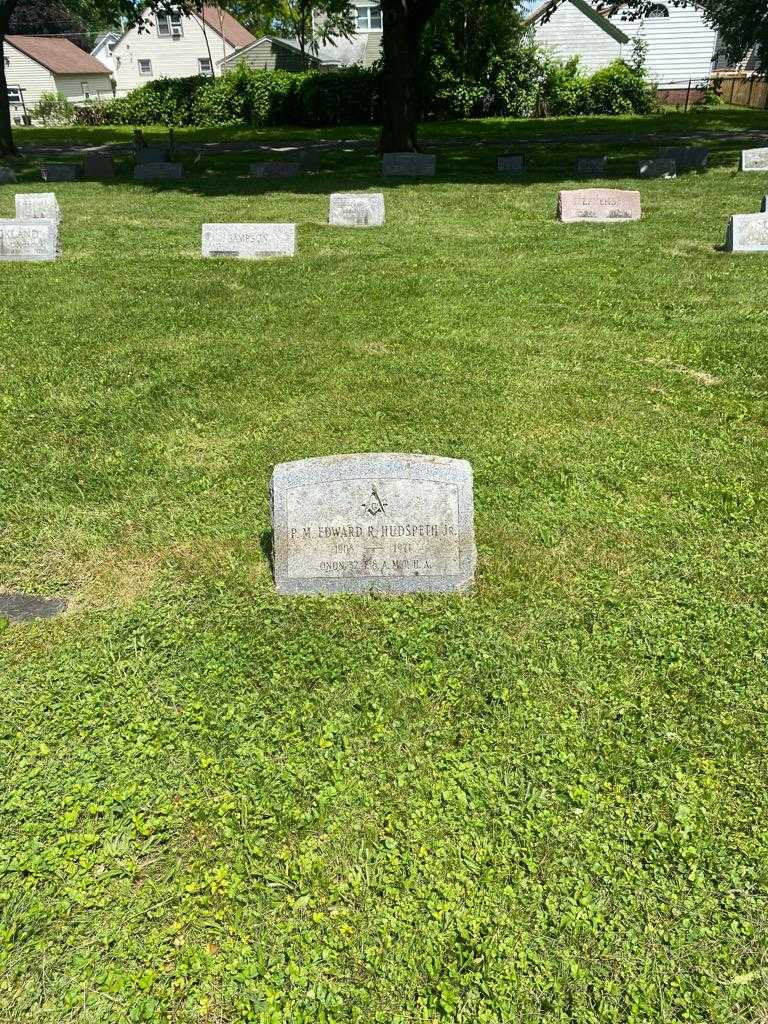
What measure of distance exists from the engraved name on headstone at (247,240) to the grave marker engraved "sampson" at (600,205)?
6.02 metres

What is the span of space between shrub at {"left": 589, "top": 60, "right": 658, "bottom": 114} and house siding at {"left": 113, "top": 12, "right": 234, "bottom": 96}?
33.5 meters

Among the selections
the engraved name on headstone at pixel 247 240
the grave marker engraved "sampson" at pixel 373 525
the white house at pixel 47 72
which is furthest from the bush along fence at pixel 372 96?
the grave marker engraved "sampson" at pixel 373 525

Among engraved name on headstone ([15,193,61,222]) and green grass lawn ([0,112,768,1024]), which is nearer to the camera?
green grass lawn ([0,112,768,1024])

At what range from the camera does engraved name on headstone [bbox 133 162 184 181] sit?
843 inches

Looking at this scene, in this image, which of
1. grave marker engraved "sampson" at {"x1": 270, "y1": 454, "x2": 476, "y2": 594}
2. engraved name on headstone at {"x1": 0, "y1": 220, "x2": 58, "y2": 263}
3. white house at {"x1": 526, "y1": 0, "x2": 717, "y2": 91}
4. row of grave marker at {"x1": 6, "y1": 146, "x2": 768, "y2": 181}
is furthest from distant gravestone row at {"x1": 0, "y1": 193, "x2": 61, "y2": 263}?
white house at {"x1": 526, "y1": 0, "x2": 717, "y2": 91}

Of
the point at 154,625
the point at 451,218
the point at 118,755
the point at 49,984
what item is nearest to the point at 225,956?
the point at 49,984

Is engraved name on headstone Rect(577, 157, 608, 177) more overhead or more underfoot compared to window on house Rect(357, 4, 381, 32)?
more underfoot

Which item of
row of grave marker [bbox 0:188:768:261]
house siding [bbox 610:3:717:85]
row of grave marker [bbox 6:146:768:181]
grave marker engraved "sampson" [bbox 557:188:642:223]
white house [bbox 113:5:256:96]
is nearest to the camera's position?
row of grave marker [bbox 0:188:768:261]

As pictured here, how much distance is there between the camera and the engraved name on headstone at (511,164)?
68.5ft

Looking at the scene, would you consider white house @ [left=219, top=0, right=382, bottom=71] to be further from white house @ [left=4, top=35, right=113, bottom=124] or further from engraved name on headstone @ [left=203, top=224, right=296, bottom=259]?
engraved name on headstone @ [left=203, top=224, right=296, bottom=259]

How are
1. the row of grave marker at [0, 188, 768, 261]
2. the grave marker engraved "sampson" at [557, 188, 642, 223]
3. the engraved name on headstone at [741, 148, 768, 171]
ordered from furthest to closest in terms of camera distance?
the engraved name on headstone at [741, 148, 768, 171], the grave marker engraved "sampson" at [557, 188, 642, 223], the row of grave marker at [0, 188, 768, 261]

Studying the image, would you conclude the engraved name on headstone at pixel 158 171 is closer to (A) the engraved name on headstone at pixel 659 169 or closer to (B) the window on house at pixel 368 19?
(A) the engraved name on headstone at pixel 659 169

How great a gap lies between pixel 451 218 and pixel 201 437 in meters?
10.7

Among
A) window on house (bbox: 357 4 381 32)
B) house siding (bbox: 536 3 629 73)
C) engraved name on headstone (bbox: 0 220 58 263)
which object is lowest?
engraved name on headstone (bbox: 0 220 58 263)
